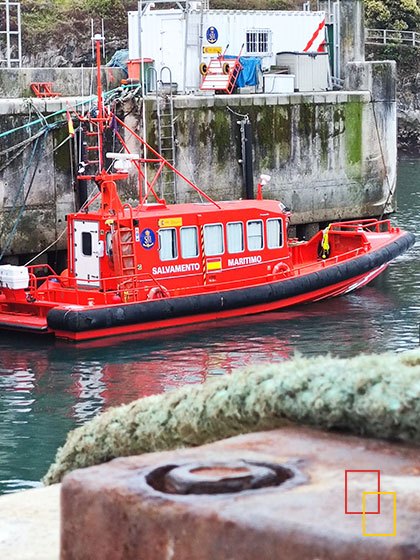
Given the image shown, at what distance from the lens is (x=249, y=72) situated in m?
23.9

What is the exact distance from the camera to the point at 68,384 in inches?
540

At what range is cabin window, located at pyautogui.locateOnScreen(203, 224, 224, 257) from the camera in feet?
55.9

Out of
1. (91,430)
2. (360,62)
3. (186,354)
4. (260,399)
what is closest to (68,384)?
(186,354)

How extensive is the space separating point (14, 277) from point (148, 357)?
93.0 inches

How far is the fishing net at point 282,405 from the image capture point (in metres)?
2.98

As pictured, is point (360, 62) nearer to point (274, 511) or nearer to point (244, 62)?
point (244, 62)

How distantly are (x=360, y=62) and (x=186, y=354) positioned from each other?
11602mm

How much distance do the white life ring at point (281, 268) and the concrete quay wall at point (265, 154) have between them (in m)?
3.33

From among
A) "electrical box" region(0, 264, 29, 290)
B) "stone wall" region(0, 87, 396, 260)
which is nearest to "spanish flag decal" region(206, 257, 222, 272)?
"electrical box" region(0, 264, 29, 290)

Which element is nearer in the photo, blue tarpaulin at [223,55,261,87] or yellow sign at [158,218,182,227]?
yellow sign at [158,218,182,227]

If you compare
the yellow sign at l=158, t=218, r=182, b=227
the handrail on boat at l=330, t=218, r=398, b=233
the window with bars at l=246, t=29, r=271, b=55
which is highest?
the window with bars at l=246, t=29, r=271, b=55

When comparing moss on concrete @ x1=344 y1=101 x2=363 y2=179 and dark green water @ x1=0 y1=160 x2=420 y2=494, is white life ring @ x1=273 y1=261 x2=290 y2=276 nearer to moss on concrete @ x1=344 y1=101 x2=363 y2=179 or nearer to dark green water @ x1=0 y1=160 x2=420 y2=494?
dark green water @ x1=0 y1=160 x2=420 y2=494

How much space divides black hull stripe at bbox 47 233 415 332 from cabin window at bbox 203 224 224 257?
2.03 ft

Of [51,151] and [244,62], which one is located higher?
[244,62]
